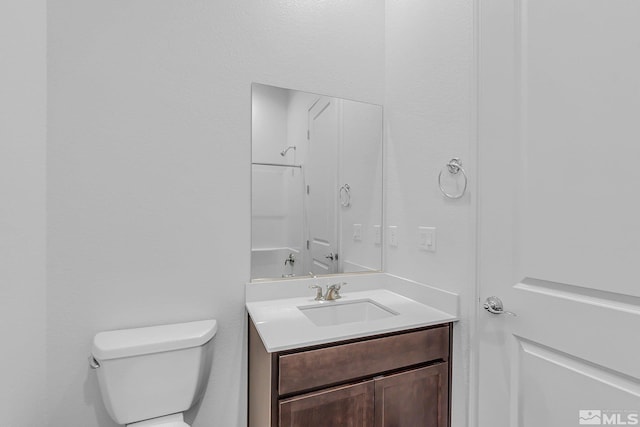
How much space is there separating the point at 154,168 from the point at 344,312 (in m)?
1.13

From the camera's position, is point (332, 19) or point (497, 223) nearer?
point (497, 223)

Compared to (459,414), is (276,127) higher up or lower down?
higher up

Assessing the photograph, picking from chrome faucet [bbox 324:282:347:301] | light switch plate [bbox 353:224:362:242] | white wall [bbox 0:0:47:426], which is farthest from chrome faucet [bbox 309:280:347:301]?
white wall [bbox 0:0:47:426]

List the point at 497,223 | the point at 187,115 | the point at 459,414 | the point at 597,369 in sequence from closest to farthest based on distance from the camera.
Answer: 1. the point at 597,369
2. the point at 497,223
3. the point at 459,414
4. the point at 187,115

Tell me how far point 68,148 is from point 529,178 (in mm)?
1763

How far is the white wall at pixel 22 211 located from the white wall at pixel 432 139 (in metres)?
1.60

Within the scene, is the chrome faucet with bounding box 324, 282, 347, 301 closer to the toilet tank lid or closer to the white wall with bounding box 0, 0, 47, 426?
the toilet tank lid

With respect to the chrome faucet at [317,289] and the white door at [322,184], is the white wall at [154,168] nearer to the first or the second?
the white door at [322,184]

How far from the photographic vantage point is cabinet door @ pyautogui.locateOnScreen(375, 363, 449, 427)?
1196 mm

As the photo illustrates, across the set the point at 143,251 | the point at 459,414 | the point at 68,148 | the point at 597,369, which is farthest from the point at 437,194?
the point at 68,148

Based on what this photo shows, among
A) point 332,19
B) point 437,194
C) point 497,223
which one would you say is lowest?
point 497,223

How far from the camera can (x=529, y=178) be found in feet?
3.54

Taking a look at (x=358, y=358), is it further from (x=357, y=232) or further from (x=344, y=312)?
(x=357, y=232)

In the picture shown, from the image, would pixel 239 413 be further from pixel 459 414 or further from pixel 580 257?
pixel 580 257
